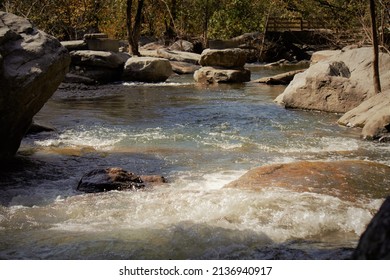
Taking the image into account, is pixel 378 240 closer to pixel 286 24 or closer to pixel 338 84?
pixel 338 84

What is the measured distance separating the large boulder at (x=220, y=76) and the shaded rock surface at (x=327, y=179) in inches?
524

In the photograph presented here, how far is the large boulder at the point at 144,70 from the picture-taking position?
65.8ft

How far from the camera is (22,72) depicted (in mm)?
6984

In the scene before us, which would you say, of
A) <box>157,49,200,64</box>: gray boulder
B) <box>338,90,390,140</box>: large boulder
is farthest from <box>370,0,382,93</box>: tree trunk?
<box>157,49,200,64</box>: gray boulder

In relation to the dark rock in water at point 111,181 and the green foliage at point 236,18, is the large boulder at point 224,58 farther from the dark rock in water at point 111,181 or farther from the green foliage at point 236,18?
the dark rock in water at point 111,181

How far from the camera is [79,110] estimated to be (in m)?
13.6

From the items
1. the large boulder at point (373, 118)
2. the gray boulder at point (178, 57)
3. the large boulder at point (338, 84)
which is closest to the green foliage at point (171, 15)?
the gray boulder at point (178, 57)

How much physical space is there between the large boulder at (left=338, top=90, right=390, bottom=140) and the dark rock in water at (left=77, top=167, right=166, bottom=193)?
186 inches

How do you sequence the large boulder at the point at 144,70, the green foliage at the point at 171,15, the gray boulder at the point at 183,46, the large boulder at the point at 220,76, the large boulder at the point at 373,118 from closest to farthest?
the large boulder at the point at 373,118
the large boulder at the point at 144,70
the large boulder at the point at 220,76
the green foliage at the point at 171,15
the gray boulder at the point at 183,46

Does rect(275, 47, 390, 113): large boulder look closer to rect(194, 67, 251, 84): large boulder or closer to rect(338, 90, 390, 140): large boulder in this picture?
rect(338, 90, 390, 140): large boulder

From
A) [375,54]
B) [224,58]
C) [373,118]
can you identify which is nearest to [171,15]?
[224,58]

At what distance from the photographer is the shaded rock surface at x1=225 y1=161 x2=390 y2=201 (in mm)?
6031

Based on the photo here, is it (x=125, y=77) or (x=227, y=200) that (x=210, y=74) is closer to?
(x=125, y=77)
